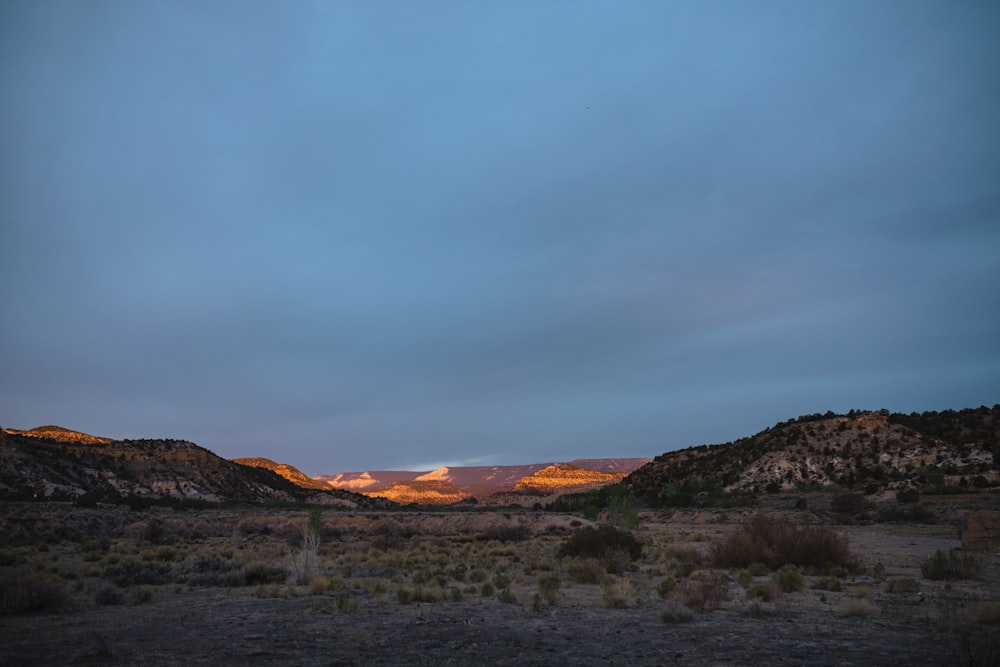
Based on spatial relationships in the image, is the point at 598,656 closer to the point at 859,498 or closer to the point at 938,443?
the point at 859,498

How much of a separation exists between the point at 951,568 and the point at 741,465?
195 feet

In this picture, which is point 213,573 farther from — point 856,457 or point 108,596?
point 856,457

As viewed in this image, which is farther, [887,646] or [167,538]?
[167,538]

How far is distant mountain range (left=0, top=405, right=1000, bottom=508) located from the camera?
180 ft

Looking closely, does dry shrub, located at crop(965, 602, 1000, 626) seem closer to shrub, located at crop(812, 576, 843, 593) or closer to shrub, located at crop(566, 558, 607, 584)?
shrub, located at crop(812, 576, 843, 593)

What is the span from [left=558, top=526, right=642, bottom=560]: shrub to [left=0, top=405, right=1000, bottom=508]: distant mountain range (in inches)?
1323

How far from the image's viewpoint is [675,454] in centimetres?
9288

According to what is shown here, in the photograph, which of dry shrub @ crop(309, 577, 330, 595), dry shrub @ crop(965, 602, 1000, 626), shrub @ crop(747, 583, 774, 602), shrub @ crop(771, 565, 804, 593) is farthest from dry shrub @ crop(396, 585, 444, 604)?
dry shrub @ crop(965, 602, 1000, 626)

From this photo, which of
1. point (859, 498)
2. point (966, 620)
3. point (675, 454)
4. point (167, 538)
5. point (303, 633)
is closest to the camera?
point (966, 620)

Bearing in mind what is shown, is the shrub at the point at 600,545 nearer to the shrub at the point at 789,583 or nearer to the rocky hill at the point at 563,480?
the shrub at the point at 789,583

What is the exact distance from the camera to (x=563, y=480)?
151500 mm

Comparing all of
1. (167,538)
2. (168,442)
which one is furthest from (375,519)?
(168,442)

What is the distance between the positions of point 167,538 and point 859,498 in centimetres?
4466

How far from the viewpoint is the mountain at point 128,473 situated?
219 feet
